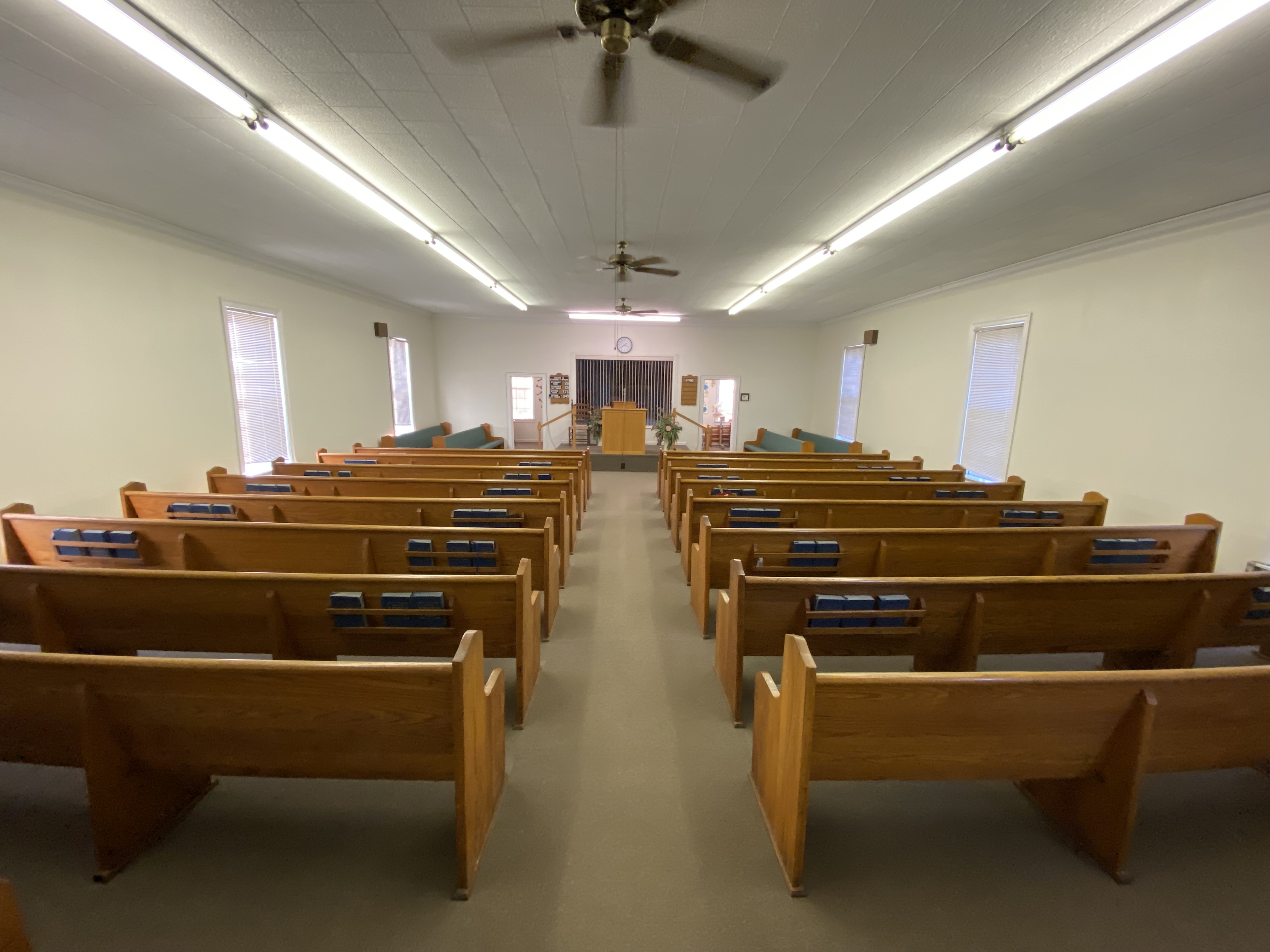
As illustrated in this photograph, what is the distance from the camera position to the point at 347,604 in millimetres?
1843

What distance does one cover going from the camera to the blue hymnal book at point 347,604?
1829mm

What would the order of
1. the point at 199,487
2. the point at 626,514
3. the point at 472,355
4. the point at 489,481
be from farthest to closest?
1. the point at 472,355
2. the point at 626,514
3. the point at 199,487
4. the point at 489,481

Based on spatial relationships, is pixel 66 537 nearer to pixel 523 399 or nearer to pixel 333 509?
pixel 333 509

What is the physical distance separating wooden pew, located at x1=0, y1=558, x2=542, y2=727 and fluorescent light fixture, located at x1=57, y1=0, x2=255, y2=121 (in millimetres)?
1966

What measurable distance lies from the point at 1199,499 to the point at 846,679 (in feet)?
13.3

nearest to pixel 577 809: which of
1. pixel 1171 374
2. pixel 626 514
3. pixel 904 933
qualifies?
pixel 904 933

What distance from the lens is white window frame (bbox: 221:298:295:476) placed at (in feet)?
15.8

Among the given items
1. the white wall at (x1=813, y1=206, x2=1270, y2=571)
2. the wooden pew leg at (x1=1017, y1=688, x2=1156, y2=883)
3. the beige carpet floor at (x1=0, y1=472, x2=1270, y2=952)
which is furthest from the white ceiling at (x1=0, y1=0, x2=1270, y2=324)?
the beige carpet floor at (x1=0, y1=472, x2=1270, y2=952)

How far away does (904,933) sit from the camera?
126 centimetres

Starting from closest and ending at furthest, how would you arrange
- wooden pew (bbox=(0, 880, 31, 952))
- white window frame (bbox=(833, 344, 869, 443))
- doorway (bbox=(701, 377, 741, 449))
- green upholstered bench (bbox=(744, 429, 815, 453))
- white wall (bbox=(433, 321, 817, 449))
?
1. wooden pew (bbox=(0, 880, 31, 952))
2. green upholstered bench (bbox=(744, 429, 815, 453))
3. white window frame (bbox=(833, 344, 869, 443))
4. white wall (bbox=(433, 321, 817, 449))
5. doorway (bbox=(701, 377, 741, 449))

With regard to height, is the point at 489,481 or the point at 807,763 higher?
the point at 489,481

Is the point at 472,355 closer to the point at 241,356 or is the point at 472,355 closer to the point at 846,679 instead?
the point at 241,356

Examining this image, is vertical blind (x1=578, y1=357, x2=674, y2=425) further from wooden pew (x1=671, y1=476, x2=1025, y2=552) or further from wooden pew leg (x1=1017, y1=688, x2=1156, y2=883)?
wooden pew leg (x1=1017, y1=688, x2=1156, y2=883)

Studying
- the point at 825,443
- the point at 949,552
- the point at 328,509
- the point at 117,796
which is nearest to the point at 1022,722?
the point at 949,552
